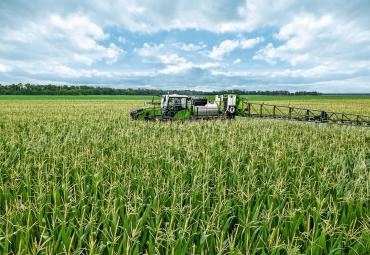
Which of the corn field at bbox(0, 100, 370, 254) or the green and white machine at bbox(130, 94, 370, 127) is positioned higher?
the green and white machine at bbox(130, 94, 370, 127)

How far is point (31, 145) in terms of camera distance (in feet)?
32.4

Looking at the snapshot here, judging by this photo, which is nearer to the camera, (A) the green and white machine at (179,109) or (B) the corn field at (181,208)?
(B) the corn field at (181,208)

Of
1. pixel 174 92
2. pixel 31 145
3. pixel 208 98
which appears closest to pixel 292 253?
pixel 31 145

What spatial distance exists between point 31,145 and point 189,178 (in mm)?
6049

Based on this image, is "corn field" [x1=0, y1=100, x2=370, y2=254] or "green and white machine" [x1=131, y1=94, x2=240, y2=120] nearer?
"corn field" [x1=0, y1=100, x2=370, y2=254]

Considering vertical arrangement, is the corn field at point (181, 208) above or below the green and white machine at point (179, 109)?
below

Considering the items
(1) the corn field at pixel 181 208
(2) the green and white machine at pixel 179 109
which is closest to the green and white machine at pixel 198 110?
(2) the green and white machine at pixel 179 109

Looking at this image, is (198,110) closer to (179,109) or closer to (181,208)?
(179,109)

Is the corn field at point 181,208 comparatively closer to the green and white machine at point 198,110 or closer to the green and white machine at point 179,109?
the green and white machine at point 179,109

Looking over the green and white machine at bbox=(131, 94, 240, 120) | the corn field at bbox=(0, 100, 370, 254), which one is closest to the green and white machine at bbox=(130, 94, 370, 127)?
the green and white machine at bbox=(131, 94, 240, 120)

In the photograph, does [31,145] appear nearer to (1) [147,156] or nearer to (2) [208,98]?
(1) [147,156]

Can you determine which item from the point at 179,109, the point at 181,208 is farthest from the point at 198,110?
the point at 181,208

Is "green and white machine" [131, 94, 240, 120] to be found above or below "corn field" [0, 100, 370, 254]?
above

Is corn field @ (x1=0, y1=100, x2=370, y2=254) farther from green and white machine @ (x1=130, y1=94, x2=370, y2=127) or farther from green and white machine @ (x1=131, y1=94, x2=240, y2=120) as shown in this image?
green and white machine @ (x1=130, y1=94, x2=370, y2=127)
